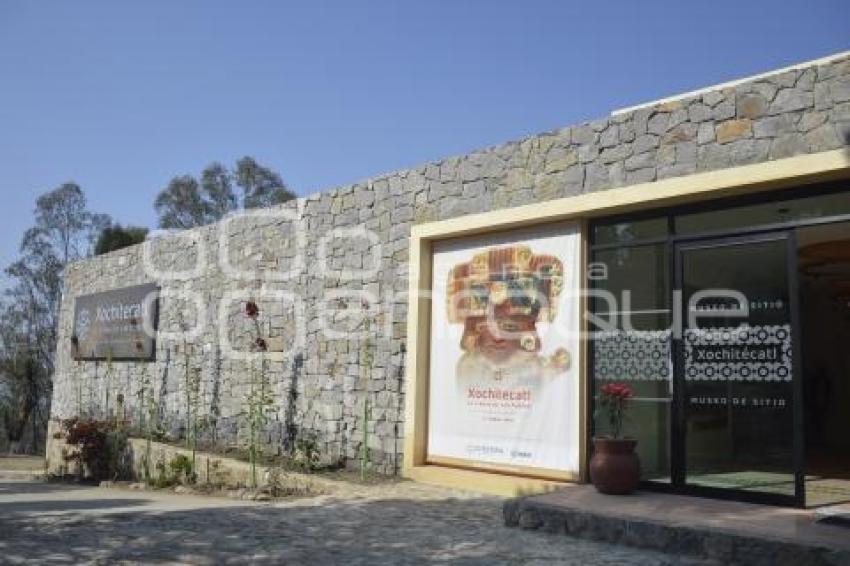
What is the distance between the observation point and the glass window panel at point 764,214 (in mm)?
6438

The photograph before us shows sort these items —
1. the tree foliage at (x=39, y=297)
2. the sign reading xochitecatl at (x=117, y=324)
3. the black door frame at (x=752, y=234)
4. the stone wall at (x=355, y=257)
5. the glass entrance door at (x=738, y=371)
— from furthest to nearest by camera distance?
the tree foliage at (x=39, y=297) → the sign reading xochitecatl at (x=117, y=324) → the stone wall at (x=355, y=257) → the glass entrance door at (x=738, y=371) → the black door frame at (x=752, y=234)

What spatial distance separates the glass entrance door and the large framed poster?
1.24 m

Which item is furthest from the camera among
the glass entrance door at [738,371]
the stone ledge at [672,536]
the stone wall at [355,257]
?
the stone wall at [355,257]

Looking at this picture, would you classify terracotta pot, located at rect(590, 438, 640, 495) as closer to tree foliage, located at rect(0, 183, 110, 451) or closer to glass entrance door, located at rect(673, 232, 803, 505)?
glass entrance door, located at rect(673, 232, 803, 505)

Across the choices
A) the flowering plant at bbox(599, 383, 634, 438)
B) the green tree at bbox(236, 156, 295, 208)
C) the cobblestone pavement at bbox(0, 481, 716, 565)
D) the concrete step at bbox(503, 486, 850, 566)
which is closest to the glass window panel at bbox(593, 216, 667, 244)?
the flowering plant at bbox(599, 383, 634, 438)

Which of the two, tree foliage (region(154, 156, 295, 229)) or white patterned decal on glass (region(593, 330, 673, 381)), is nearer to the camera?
white patterned decal on glass (region(593, 330, 673, 381))

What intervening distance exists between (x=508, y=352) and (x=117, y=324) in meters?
10.4

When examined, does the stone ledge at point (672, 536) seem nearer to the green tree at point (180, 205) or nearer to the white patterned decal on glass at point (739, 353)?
the white patterned decal on glass at point (739, 353)

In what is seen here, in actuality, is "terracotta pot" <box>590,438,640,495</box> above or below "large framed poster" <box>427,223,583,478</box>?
below

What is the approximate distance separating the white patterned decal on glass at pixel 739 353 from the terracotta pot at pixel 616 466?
0.92 meters

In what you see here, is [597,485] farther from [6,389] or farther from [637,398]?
[6,389]

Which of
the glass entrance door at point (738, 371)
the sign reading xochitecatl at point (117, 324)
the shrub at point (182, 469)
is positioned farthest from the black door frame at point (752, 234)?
the sign reading xochitecatl at point (117, 324)

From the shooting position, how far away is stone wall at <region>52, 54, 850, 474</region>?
6879 mm

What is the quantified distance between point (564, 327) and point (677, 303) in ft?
4.33
